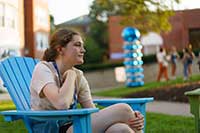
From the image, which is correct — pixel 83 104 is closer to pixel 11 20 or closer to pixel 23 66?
pixel 23 66

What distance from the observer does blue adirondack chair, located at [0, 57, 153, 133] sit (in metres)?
3.65

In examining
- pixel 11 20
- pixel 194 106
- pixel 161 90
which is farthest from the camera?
pixel 11 20

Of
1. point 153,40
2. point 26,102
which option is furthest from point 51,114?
point 153,40

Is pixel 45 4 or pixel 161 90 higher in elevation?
pixel 45 4

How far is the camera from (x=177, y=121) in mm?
9094

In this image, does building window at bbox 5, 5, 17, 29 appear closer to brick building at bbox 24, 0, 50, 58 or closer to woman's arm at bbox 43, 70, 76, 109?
brick building at bbox 24, 0, 50, 58

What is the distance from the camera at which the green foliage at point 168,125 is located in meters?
7.75

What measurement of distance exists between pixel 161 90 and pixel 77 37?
42.7 feet

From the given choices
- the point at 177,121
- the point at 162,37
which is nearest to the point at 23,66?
the point at 177,121

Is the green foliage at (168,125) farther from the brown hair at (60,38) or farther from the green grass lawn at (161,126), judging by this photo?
the brown hair at (60,38)

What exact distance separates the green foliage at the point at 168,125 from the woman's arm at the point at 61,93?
3.96 metres

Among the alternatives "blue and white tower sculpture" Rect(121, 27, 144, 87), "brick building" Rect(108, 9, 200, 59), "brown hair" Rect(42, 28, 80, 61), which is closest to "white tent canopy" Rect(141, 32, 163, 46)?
"brick building" Rect(108, 9, 200, 59)

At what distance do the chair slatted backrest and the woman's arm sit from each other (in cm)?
66

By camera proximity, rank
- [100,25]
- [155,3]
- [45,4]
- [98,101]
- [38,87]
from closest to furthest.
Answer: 1. [38,87]
2. [98,101]
3. [155,3]
4. [45,4]
5. [100,25]
